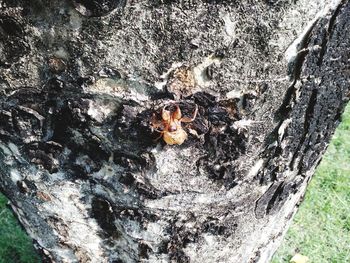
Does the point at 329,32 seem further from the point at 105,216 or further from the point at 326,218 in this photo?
the point at 326,218

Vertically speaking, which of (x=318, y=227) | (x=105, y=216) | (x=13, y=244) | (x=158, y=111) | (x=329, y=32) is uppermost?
(x=329, y=32)

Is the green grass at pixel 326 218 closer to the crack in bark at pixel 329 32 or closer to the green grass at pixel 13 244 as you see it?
the green grass at pixel 13 244

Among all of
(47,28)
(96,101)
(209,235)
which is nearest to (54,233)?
(209,235)

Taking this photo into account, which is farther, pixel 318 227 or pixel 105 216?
pixel 318 227

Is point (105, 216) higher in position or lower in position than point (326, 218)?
higher

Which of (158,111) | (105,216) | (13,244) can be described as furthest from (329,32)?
(13,244)

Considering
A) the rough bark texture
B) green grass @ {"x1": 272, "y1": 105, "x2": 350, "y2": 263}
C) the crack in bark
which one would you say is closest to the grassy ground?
green grass @ {"x1": 272, "y1": 105, "x2": 350, "y2": 263}

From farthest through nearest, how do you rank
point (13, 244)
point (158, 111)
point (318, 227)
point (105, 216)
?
point (318, 227) < point (13, 244) < point (105, 216) < point (158, 111)

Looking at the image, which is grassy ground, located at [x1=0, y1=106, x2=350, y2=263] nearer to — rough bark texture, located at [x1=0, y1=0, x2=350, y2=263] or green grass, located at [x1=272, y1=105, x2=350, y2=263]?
green grass, located at [x1=272, y1=105, x2=350, y2=263]
